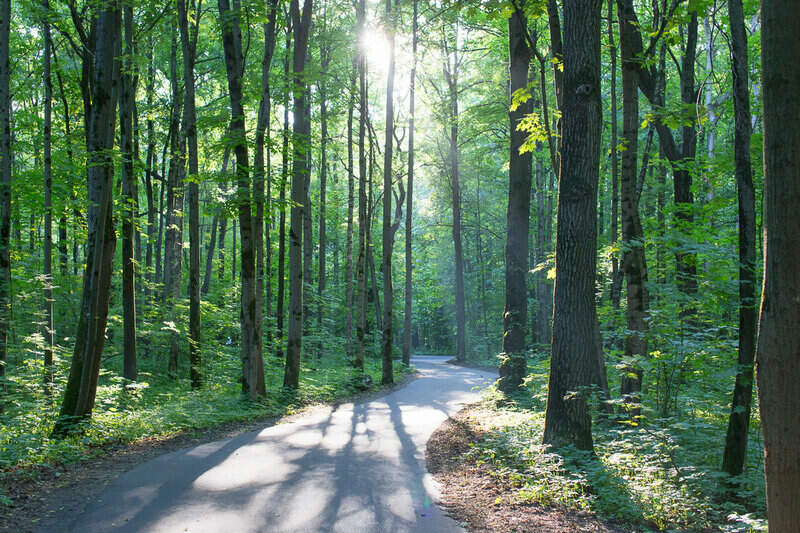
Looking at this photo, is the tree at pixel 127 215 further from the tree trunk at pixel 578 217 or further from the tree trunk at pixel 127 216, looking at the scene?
the tree trunk at pixel 578 217

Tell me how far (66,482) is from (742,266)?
843 centimetres

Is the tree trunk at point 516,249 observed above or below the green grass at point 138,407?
above

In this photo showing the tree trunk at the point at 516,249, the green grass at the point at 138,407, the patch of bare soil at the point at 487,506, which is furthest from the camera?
the tree trunk at the point at 516,249

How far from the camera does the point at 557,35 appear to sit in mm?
9125

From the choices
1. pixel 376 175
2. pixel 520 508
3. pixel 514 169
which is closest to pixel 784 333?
pixel 520 508

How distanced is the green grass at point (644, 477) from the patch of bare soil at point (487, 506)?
161mm

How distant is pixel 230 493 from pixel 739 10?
8437 millimetres

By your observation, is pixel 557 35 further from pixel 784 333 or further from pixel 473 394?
pixel 473 394

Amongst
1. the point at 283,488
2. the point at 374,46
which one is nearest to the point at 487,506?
the point at 283,488

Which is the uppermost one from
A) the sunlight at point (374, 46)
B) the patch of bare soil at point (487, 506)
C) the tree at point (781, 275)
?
the sunlight at point (374, 46)

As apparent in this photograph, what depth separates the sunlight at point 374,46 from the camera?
59.0 feet

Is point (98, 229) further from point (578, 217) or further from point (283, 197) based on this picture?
point (578, 217)

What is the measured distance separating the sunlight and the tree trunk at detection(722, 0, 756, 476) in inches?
506

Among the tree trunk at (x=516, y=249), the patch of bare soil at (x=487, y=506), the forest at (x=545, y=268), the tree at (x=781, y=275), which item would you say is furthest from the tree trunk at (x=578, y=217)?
the tree trunk at (x=516, y=249)
